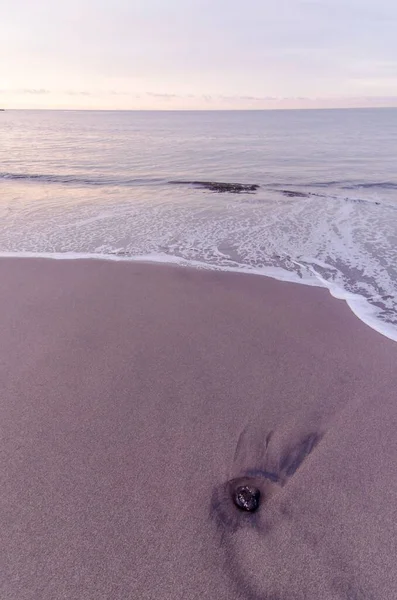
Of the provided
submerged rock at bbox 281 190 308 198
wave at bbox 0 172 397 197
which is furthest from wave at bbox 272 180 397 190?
submerged rock at bbox 281 190 308 198

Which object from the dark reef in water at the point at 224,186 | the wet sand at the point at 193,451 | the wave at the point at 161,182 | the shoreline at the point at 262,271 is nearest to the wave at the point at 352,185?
the wave at the point at 161,182

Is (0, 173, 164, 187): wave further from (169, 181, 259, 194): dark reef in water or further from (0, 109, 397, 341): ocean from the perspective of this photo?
(169, 181, 259, 194): dark reef in water

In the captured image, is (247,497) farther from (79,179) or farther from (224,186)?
(79,179)

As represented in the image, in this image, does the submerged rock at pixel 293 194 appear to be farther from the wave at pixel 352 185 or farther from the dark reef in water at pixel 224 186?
the wave at pixel 352 185

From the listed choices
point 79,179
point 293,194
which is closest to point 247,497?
point 293,194

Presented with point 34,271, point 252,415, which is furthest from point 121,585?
point 34,271

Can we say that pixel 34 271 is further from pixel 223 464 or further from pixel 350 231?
pixel 350 231

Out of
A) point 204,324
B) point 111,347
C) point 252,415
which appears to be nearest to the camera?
point 252,415
